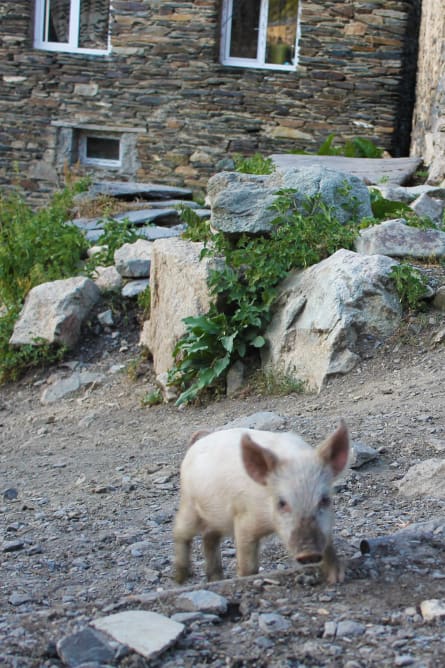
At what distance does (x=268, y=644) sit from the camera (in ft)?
9.72

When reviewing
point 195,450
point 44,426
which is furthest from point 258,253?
point 195,450

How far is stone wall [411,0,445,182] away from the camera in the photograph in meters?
11.2

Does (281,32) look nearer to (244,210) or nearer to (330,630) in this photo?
(244,210)

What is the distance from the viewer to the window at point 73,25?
1558 centimetres

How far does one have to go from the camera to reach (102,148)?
1617 cm

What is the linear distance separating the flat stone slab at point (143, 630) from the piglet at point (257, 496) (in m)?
0.46

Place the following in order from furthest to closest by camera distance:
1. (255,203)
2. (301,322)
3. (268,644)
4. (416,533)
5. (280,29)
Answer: (280,29) → (255,203) → (301,322) → (416,533) → (268,644)

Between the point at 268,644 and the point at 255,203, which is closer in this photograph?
the point at 268,644

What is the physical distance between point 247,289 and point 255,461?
13.7ft

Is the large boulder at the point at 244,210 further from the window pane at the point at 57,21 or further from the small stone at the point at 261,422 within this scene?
the window pane at the point at 57,21

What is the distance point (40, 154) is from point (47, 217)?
222 inches

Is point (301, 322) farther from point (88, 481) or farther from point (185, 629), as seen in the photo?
point (185, 629)

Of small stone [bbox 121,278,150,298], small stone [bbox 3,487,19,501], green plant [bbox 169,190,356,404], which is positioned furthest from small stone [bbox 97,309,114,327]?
small stone [bbox 3,487,19,501]

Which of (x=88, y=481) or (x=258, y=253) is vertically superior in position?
(x=258, y=253)
